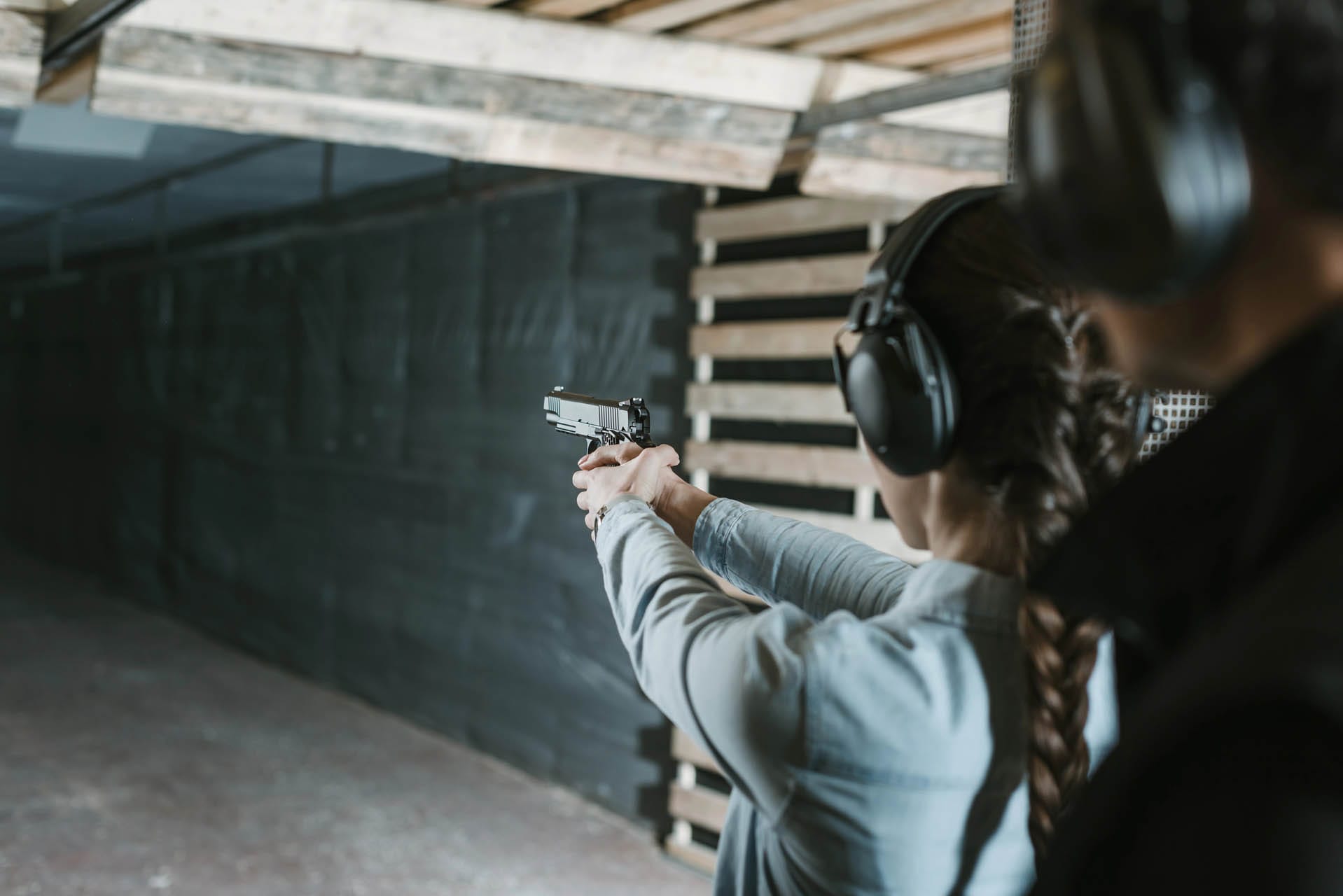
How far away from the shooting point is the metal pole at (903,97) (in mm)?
2512

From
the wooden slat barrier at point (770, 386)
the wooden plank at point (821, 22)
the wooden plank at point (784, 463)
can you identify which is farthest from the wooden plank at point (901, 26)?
the wooden plank at point (784, 463)

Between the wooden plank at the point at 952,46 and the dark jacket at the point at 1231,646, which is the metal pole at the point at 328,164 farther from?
the dark jacket at the point at 1231,646

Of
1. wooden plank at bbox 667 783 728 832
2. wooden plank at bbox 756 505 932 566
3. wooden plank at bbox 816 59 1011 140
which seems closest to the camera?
→ wooden plank at bbox 816 59 1011 140

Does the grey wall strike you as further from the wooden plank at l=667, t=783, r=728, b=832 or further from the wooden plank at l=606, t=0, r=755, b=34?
the wooden plank at l=606, t=0, r=755, b=34

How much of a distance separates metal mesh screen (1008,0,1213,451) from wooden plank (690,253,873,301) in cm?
211

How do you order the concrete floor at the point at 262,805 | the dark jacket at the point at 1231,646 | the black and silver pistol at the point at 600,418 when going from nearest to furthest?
the dark jacket at the point at 1231,646, the black and silver pistol at the point at 600,418, the concrete floor at the point at 262,805

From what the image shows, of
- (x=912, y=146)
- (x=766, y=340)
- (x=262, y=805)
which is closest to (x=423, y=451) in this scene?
(x=262, y=805)

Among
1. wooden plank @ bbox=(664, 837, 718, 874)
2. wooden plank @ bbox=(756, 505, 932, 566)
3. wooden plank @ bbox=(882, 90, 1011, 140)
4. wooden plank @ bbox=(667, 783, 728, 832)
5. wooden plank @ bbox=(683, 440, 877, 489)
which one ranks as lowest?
wooden plank @ bbox=(664, 837, 718, 874)

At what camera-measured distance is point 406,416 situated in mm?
5160

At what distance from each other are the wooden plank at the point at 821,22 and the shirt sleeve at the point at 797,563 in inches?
64.0

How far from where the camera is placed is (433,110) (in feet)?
8.66

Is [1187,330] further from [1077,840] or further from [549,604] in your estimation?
[549,604]

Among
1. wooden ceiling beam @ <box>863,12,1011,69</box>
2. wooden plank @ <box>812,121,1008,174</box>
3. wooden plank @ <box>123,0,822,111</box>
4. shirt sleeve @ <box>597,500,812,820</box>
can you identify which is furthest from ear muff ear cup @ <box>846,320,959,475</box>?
wooden plank @ <box>812,121,1008,174</box>

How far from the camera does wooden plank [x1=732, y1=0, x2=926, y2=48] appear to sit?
2.47 m
